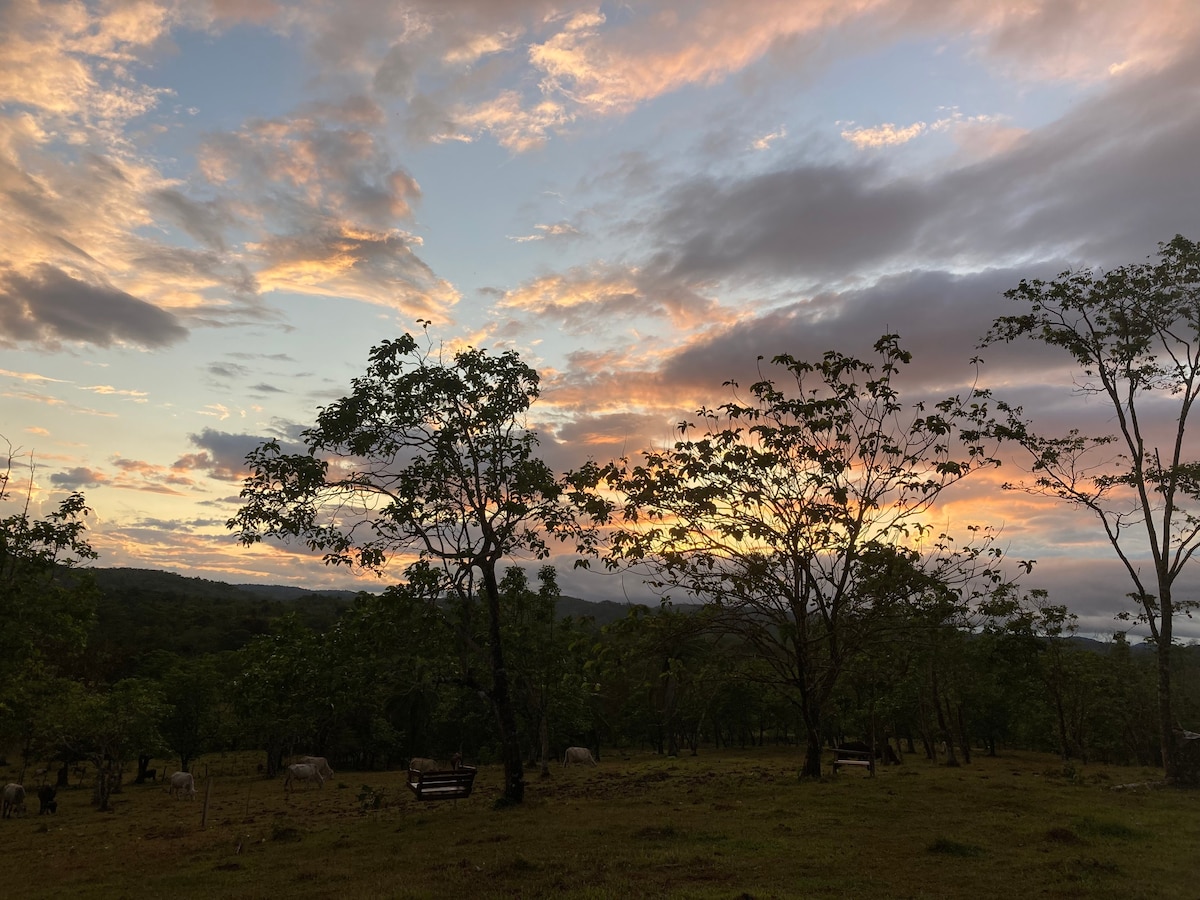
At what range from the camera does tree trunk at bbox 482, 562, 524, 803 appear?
25.2 meters

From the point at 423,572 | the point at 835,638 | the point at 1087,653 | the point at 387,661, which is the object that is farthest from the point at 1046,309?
the point at 1087,653

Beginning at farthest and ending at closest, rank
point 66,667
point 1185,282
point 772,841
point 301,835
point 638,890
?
point 66,667 < point 1185,282 < point 301,835 < point 772,841 < point 638,890

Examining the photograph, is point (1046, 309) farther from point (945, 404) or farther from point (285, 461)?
point (285, 461)

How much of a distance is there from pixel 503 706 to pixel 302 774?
30620 millimetres

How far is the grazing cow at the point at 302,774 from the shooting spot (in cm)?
4716

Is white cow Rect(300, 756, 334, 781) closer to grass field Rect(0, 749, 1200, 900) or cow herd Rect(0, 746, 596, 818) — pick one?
cow herd Rect(0, 746, 596, 818)

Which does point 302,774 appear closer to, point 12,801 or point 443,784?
point 12,801

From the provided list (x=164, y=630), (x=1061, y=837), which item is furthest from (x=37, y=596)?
(x=164, y=630)

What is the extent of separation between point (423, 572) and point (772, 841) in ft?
43.6

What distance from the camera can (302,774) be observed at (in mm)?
47312

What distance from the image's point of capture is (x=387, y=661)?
23.6 metres

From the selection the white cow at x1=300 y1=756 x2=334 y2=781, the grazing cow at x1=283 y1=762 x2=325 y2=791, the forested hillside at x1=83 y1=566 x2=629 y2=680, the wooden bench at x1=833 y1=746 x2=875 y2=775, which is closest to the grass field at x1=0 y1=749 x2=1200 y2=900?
the wooden bench at x1=833 y1=746 x2=875 y2=775

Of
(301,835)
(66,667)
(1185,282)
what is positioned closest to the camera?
(301,835)

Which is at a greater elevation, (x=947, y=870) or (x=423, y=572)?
(x=423, y=572)
